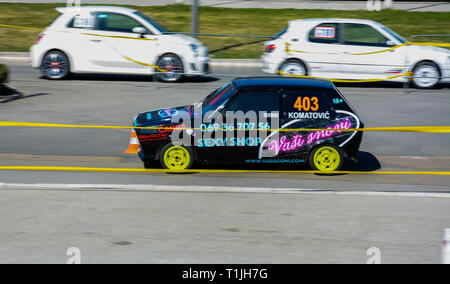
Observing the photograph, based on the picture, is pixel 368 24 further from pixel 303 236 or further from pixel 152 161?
pixel 303 236

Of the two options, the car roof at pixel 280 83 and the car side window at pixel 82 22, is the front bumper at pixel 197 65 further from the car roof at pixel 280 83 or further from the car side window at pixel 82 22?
the car roof at pixel 280 83

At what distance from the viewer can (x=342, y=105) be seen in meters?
9.74

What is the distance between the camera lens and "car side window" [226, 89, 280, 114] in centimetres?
957

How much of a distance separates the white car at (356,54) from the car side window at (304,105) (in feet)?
23.1

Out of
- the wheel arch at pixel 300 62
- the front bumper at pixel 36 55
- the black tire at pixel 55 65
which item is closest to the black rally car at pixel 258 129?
the wheel arch at pixel 300 62

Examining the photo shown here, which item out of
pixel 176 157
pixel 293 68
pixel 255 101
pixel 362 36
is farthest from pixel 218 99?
pixel 362 36

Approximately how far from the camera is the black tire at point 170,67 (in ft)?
54.4

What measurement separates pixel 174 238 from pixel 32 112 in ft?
25.3

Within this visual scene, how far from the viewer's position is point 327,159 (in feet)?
32.2

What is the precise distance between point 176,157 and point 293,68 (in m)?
7.73

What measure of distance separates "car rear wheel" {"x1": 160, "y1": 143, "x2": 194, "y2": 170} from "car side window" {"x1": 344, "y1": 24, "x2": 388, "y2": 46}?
27.3ft

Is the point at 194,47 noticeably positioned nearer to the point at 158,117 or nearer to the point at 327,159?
the point at 158,117

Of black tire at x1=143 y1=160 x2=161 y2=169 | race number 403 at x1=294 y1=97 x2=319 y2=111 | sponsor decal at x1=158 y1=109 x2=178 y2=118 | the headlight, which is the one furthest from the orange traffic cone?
the headlight
